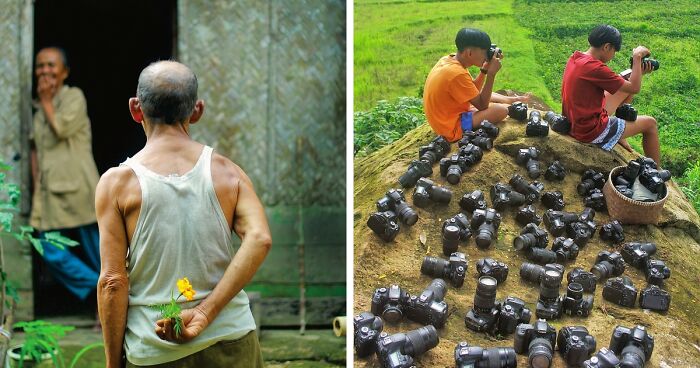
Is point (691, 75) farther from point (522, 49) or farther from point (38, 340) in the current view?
point (38, 340)

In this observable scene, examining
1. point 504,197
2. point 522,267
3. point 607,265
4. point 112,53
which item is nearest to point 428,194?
point 504,197

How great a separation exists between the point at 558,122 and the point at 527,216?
532mm

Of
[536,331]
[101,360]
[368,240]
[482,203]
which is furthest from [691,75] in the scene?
[101,360]

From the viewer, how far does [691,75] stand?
4.21 meters

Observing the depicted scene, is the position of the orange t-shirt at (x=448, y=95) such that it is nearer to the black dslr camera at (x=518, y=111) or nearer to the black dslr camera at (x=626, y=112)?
the black dslr camera at (x=518, y=111)

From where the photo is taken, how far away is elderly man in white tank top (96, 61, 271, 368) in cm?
249

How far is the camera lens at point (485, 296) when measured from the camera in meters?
3.87

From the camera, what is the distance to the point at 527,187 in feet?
13.8

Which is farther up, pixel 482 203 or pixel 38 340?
pixel 482 203

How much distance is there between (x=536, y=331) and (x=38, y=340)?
2694 mm

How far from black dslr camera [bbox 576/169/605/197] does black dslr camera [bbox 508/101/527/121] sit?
435 mm

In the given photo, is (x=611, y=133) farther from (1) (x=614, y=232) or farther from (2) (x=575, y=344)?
(2) (x=575, y=344)

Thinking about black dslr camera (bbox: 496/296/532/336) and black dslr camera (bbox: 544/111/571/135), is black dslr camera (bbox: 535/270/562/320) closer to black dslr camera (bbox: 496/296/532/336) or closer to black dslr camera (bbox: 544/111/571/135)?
black dslr camera (bbox: 496/296/532/336)

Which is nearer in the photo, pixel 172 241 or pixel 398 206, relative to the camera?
pixel 172 241
